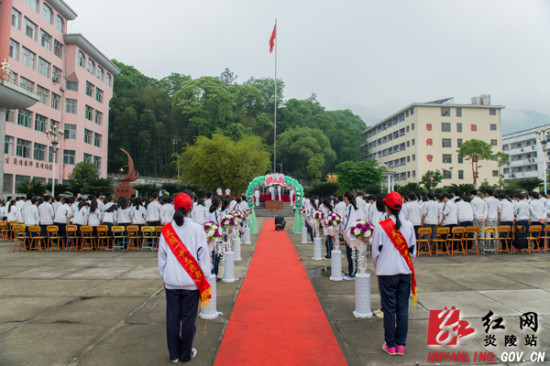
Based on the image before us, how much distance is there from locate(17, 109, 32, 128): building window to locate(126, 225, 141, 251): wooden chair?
22.6 m

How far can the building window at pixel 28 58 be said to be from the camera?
2711cm

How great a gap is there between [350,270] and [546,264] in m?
5.05

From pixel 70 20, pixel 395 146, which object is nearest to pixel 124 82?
pixel 70 20

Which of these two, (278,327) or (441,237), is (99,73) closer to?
(441,237)

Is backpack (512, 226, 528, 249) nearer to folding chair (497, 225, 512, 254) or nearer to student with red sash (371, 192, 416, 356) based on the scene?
folding chair (497, 225, 512, 254)

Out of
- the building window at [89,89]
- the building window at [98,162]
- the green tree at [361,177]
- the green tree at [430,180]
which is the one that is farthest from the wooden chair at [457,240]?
the building window at [98,162]

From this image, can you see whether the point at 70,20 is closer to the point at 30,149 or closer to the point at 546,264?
the point at 30,149

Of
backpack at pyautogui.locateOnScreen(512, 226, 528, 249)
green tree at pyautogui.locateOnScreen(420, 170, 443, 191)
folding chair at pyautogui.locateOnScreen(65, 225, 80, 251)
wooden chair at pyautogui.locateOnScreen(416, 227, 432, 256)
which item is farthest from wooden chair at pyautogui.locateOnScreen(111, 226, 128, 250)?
green tree at pyautogui.locateOnScreen(420, 170, 443, 191)

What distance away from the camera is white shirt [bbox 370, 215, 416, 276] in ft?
12.3

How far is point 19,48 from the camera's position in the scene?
1043 inches

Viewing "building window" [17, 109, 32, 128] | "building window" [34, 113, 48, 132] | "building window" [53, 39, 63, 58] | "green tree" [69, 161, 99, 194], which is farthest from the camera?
"building window" [53, 39, 63, 58]

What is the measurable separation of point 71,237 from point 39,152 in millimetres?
23983

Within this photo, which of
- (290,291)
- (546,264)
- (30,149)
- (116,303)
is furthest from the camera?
(30,149)

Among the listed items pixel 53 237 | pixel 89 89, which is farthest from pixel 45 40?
pixel 53 237
